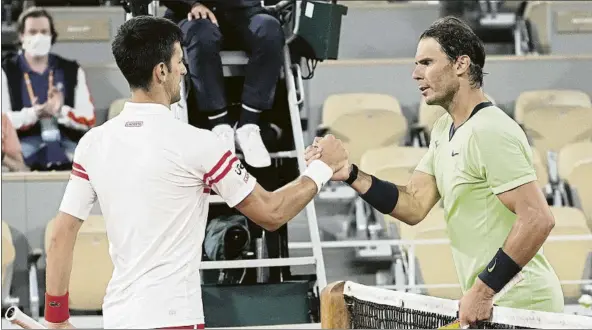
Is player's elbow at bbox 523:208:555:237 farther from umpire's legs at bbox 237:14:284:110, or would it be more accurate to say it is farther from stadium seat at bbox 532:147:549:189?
stadium seat at bbox 532:147:549:189

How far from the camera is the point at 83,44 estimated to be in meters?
9.53

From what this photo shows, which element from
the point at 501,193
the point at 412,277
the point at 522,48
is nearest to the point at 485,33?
the point at 522,48

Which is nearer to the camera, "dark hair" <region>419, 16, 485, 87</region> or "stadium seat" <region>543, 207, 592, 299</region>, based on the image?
"dark hair" <region>419, 16, 485, 87</region>

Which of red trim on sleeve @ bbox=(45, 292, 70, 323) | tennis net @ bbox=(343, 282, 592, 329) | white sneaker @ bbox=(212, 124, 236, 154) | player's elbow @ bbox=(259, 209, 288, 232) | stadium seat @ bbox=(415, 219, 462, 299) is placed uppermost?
player's elbow @ bbox=(259, 209, 288, 232)

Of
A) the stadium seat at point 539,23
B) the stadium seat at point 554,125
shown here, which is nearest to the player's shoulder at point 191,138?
the stadium seat at point 554,125

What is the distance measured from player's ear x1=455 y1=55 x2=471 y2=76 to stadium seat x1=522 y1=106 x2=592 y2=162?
4.79 metres

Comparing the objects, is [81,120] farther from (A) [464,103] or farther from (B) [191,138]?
(B) [191,138]

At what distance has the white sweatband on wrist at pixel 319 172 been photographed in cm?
355

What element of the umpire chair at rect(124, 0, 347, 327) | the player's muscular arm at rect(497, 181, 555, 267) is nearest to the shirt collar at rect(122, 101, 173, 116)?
the player's muscular arm at rect(497, 181, 555, 267)

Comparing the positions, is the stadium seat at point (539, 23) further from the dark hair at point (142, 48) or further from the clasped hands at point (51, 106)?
the dark hair at point (142, 48)

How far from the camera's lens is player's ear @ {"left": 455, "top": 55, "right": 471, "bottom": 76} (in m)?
3.67

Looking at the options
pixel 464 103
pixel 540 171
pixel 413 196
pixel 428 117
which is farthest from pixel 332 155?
pixel 428 117

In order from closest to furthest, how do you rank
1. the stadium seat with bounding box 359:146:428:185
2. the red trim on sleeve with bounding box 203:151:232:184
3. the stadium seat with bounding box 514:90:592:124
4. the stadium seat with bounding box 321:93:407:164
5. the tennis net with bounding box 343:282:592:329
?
the tennis net with bounding box 343:282:592:329
the red trim on sleeve with bounding box 203:151:232:184
the stadium seat with bounding box 359:146:428:185
the stadium seat with bounding box 321:93:407:164
the stadium seat with bounding box 514:90:592:124

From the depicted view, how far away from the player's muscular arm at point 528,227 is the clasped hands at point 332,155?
0.73 m
